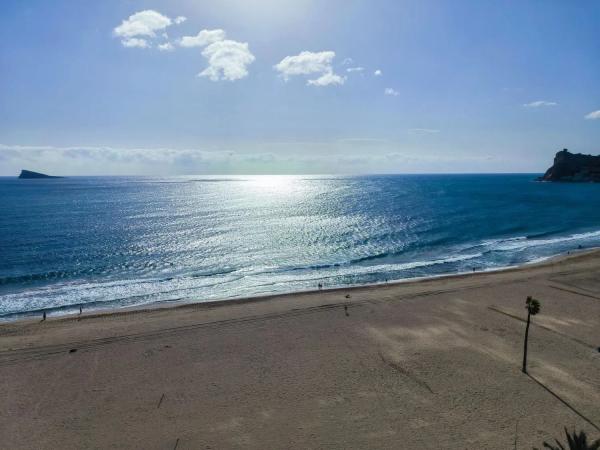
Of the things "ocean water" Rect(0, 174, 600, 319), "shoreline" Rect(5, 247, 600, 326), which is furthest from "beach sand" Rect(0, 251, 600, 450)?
"ocean water" Rect(0, 174, 600, 319)

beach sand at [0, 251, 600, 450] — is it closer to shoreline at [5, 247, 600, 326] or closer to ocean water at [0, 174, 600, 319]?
shoreline at [5, 247, 600, 326]

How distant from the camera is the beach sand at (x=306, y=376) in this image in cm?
1847

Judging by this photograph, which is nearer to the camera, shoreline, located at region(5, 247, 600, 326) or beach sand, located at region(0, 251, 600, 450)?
beach sand, located at region(0, 251, 600, 450)

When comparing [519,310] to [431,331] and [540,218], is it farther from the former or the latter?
[540,218]

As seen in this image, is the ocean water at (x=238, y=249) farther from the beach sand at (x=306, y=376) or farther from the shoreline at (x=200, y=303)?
the beach sand at (x=306, y=376)

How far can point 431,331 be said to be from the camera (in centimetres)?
3009

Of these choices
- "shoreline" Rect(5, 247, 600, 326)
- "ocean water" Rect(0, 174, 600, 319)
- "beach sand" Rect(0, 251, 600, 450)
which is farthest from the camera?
"ocean water" Rect(0, 174, 600, 319)

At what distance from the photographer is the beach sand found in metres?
18.5

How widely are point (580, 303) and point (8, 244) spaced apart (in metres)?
79.1

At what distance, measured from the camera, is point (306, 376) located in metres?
23.5

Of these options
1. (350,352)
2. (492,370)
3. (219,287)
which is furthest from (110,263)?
(492,370)

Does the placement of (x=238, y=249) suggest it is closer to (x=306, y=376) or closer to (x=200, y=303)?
(x=200, y=303)

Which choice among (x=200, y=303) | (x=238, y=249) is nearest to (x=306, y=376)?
(x=200, y=303)

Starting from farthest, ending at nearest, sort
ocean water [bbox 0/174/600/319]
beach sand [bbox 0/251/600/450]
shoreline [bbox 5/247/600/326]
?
ocean water [bbox 0/174/600/319], shoreline [bbox 5/247/600/326], beach sand [bbox 0/251/600/450]
